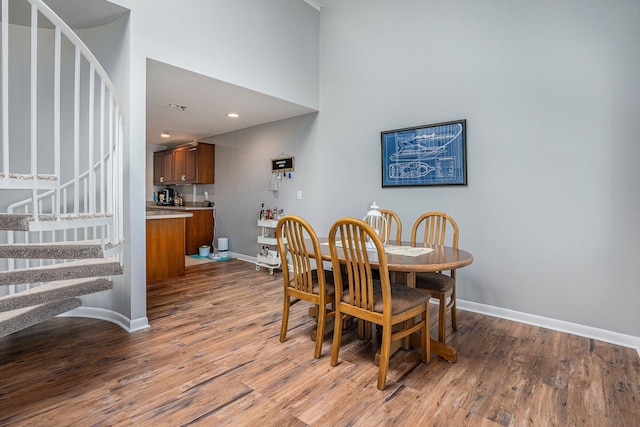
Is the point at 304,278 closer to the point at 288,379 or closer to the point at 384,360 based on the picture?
the point at 288,379

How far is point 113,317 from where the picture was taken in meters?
2.78

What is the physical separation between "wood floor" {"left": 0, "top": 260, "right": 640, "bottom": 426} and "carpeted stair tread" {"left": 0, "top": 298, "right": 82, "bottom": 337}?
12.3 inches

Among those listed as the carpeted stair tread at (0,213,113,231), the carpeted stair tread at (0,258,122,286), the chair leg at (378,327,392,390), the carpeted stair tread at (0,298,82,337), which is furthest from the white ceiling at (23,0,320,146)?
the chair leg at (378,327,392,390)

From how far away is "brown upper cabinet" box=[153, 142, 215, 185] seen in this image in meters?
5.75

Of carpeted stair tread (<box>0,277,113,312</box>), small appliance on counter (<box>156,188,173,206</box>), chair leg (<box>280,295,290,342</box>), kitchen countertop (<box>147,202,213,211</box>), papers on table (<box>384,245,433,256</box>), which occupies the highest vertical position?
small appliance on counter (<box>156,188,173,206</box>)

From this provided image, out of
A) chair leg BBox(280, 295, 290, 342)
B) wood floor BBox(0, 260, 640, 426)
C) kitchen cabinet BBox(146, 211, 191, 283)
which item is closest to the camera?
wood floor BBox(0, 260, 640, 426)

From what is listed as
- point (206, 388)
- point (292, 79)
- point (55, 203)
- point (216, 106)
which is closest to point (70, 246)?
point (55, 203)

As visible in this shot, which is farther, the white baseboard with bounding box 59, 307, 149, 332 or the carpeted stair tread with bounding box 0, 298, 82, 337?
the white baseboard with bounding box 59, 307, 149, 332

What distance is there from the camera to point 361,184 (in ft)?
12.6

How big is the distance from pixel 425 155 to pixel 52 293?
316 cm

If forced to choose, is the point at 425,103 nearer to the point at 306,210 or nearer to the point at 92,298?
the point at 306,210

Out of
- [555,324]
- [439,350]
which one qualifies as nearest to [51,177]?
[439,350]

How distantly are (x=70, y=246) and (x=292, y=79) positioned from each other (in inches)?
112

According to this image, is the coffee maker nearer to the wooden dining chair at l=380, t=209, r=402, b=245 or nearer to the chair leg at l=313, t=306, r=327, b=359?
the wooden dining chair at l=380, t=209, r=402, b=245
